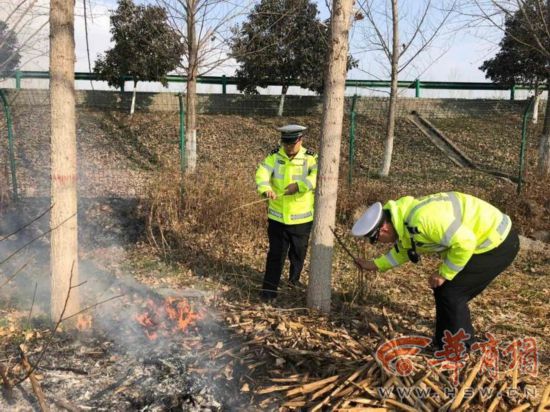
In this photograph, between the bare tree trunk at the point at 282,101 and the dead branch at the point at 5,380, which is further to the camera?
the bare tree trunk at the point at 282,101

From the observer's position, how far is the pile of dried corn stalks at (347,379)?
279cm

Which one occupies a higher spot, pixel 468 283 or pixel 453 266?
pixel 453 266

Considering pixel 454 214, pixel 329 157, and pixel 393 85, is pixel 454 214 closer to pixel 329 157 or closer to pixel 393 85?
pixel 329 157

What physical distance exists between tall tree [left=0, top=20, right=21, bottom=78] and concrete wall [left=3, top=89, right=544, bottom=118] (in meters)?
9.01

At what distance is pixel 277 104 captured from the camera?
53.9ft

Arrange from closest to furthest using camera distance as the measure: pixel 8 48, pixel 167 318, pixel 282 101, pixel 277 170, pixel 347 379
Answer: pixel 347 379, pixel 167 318, pixel 277 170, pixel 8 48, pixel 282 101

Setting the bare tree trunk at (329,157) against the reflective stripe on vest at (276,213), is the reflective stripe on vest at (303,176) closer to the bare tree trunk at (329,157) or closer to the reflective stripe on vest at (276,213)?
the reflective stripe on vest at (276,213)

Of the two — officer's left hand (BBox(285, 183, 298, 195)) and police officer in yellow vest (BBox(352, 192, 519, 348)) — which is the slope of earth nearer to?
officer's left hand (BBox(285, 183, 298, 195))

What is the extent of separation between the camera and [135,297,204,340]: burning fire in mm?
3895

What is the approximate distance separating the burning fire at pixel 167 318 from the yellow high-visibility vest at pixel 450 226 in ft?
6.34

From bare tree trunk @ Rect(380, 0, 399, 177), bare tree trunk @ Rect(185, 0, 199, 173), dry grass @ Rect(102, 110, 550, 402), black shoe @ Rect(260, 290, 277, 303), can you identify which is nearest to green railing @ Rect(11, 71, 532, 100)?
bare tree trunk @ Rect(380, 0, 399, 177)

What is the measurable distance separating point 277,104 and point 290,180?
12231mm

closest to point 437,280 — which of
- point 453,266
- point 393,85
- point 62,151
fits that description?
point 453,266

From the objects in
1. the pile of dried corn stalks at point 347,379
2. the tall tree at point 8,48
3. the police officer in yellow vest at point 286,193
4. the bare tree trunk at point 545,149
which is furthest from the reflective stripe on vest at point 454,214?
the bare tree trunk at point 545,149
